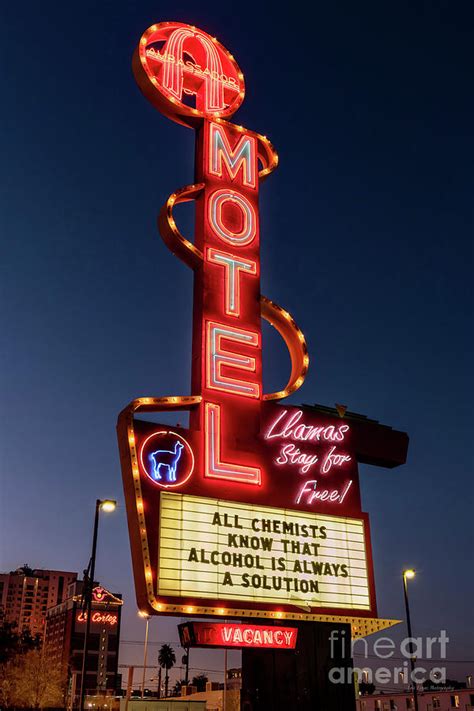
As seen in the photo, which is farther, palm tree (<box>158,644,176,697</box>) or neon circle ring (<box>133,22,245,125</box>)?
palm tree (<box>158,644,176,697</box>)

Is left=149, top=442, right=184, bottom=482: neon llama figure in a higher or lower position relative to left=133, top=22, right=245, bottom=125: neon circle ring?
lower

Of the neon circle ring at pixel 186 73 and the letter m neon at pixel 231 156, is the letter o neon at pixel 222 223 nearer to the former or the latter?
the letter m neon at pixel 231 156

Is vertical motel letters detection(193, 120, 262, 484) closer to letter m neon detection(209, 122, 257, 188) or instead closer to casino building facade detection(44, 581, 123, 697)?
letter m neon detection(209, 122, 257, 188)

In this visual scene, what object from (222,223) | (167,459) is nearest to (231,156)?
(222,223)

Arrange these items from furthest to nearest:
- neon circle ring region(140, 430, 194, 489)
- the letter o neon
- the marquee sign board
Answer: the letter o neon < neon circle ring region(140, 430, 194, 489) < the marquee sign board

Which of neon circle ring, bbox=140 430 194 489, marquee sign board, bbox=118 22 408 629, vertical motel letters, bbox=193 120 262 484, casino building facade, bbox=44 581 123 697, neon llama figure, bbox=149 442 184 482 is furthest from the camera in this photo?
casino building facade, bbox=44 581 123 697

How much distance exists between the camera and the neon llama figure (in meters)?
18.4

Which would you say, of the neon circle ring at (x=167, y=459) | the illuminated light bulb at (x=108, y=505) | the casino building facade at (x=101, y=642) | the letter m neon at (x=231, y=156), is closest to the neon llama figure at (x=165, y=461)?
the neon circle ring at (x=167, y=459)

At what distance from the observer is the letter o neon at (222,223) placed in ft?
73.2

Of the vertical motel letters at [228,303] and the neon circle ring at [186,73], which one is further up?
the neon circle ring at [186,73]

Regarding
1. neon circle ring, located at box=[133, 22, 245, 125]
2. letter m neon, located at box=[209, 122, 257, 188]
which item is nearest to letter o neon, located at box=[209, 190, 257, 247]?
letter m neon, located at box=[209, 122, 257, 188]

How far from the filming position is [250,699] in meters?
18.6

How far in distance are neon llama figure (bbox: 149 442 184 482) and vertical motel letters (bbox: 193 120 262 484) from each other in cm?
89

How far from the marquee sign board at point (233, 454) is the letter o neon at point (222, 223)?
0.04 meters
